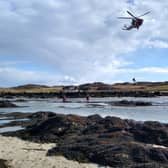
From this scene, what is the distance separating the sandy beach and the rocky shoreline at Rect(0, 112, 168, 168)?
0.76 metres

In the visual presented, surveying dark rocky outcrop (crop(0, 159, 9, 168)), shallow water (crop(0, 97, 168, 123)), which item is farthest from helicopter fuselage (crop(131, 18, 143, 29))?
shallow water (crop(0, 97, 168, 123))

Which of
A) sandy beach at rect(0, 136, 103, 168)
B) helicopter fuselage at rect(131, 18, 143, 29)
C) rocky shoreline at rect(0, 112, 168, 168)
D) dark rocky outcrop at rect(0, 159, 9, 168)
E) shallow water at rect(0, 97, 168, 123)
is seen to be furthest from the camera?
shallow water at rect(0, 97, 168, 123)

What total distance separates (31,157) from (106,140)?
4989mm

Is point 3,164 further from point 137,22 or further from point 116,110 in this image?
point 116,110

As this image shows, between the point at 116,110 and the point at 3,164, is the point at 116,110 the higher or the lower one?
the higher one

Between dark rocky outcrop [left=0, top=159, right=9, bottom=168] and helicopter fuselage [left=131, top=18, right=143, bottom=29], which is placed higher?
helicopter fuselage [left=131, top=18, right=143, bottom=29]

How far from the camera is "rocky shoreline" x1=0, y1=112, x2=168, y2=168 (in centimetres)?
2331

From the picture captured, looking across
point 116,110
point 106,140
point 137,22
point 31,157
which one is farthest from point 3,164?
point 116,110

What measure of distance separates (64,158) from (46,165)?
197cm

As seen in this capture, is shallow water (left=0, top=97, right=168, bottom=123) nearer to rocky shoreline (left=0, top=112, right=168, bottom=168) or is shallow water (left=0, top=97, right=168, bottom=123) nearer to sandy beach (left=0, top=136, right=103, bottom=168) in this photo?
rocky shoreline (left=0, top=112, right=168, bottom=168)

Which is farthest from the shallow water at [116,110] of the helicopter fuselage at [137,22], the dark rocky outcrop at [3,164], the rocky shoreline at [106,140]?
the dark rocky outcrop at [3,164]

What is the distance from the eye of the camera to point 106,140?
2759 centimetres

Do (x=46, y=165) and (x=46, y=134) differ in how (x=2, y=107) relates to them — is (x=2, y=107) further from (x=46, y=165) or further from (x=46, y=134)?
(x=46, y=165)

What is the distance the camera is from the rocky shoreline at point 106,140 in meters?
23.3
